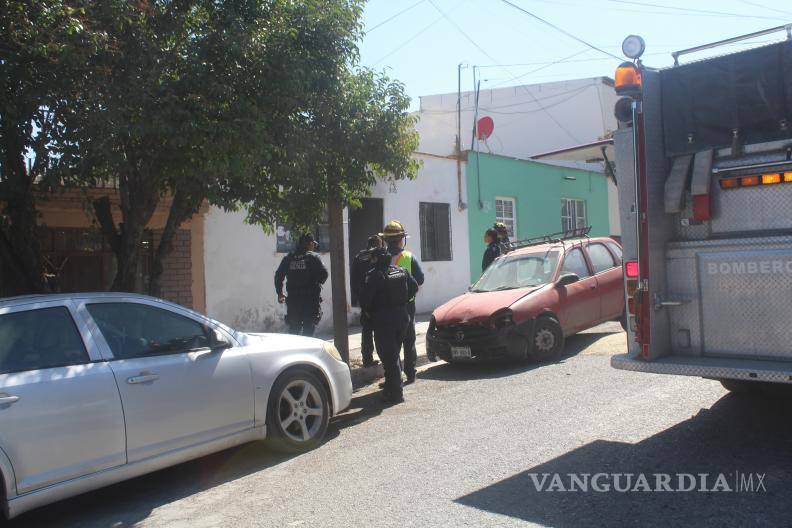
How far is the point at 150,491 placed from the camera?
519cm

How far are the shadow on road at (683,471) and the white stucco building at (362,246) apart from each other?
5.29 m

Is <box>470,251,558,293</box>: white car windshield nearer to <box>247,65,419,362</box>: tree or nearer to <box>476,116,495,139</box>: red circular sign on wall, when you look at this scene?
<box>247,65,419,362</box>: tree

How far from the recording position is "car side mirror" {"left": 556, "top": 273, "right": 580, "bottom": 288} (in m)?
9.43

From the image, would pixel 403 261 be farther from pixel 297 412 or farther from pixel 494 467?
pixel 494 467

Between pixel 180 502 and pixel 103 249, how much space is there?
20.8 feet

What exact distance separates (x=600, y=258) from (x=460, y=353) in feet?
9.63

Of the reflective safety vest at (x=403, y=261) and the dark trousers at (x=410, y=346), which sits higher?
the reflective safety vest at (x=403, y=261)

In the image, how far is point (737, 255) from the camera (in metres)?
4.98

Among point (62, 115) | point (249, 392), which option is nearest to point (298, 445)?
point (249, 392)

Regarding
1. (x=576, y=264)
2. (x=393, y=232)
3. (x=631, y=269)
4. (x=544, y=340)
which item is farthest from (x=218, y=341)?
(x=576, y=264)

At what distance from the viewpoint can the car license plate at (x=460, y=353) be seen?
882cm

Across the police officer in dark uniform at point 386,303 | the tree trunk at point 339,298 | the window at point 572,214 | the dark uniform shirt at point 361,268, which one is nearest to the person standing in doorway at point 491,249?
the tree trunk at point 339,298

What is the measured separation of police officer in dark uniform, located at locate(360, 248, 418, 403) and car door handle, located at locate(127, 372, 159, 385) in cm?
282

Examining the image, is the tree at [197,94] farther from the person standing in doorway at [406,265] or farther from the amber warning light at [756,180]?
the amber warning light at [756,180]
